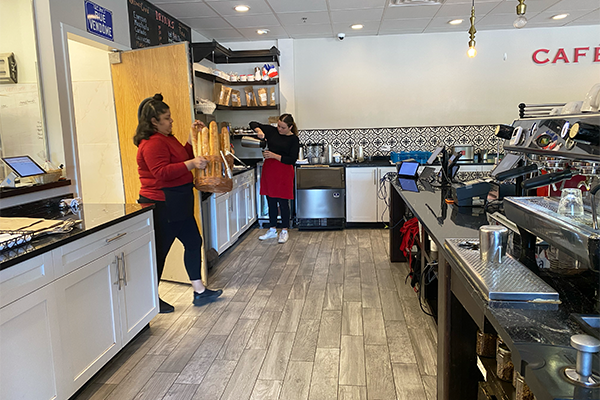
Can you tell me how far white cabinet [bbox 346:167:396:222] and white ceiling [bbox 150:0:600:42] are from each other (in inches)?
72.3

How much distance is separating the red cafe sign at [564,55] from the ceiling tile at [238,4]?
142 inches

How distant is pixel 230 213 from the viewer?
188 inches

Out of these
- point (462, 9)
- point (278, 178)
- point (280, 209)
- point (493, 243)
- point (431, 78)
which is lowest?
point (280, 209)

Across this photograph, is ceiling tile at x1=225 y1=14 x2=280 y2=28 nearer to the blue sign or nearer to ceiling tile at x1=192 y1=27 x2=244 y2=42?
ceiling tile at x1=192 y1=27 x2=244 y2=42

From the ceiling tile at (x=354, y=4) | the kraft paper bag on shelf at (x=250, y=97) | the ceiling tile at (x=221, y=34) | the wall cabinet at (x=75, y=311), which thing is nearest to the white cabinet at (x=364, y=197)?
the kraft paper bag on shelf at (x=250, y=97)

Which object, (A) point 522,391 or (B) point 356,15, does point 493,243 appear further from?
(B) point 356,15

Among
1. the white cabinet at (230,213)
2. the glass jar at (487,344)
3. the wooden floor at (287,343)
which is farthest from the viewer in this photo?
the white cabinet at (230,213)

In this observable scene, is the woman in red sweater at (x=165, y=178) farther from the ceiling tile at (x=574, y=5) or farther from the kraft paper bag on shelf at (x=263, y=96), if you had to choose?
the ceiling tile at (x=574, y=5)

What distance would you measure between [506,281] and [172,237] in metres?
2.43

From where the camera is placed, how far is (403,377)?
2.26m

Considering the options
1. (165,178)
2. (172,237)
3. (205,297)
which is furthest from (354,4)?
(205,297)

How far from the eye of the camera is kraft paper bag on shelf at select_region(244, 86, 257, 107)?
5973 millimetres

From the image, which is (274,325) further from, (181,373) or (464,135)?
(464,135)

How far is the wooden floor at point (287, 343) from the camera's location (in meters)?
2.19
